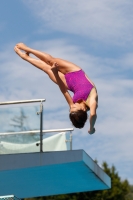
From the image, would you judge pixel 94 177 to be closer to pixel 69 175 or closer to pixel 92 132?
pixel 69 175

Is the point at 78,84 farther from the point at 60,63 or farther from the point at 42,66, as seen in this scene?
the point at 42,66

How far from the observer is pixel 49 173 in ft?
49.0

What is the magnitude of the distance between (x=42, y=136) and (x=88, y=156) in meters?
1.14

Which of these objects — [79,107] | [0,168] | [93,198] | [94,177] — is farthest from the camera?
[93,198]

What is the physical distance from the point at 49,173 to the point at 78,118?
17.0 ft

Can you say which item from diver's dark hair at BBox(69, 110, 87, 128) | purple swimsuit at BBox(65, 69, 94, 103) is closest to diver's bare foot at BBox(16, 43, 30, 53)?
purple swimsuit at BBox(65, 69, 94, 103)

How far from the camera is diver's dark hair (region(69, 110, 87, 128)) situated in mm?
9984

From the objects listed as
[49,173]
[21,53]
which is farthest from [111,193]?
[21,53]

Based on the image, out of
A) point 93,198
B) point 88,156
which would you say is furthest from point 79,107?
point 93,198

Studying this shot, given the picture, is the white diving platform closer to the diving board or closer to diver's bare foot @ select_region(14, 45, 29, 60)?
the diving board

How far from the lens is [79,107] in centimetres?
1005

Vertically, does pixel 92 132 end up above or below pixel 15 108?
below

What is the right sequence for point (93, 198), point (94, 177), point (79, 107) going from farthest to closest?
point (93, 198), point (94, 177), point (79, 107)

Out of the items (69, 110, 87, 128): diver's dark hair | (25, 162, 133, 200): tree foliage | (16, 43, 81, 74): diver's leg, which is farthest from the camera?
(25, 162, 133, 200): tree foliage
